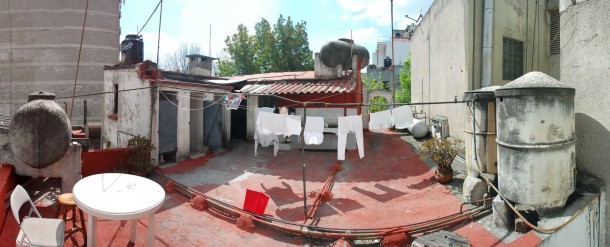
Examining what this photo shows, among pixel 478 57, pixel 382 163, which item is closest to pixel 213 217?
pixel 382 163

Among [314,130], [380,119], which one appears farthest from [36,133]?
[380,119]

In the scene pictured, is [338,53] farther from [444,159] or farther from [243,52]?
[243,52]

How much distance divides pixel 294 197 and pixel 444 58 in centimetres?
868

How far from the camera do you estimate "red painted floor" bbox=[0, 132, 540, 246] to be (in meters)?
6.73

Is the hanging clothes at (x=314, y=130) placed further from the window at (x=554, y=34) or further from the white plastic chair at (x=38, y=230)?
the window at (x=554, y=34)

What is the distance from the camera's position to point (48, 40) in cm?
2047

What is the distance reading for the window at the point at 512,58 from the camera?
38.8 ft

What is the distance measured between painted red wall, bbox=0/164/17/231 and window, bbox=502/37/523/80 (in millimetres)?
14189

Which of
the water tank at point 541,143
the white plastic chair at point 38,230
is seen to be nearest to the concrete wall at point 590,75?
the water tank at point 541,143

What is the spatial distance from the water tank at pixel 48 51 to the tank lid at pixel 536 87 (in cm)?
2217

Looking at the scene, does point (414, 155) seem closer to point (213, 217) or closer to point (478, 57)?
point (478, 57)

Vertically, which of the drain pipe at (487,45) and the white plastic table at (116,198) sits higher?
the drain pipe at (487,45)

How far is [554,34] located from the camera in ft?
42.4

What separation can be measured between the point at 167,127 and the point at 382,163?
315 inches
